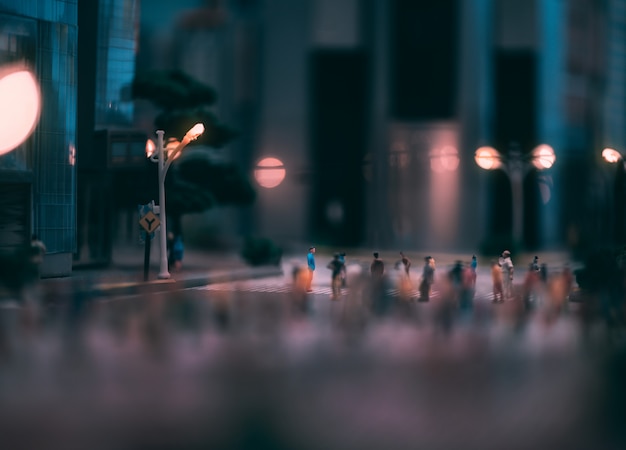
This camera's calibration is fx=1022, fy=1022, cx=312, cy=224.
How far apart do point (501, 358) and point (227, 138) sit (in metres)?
28.0

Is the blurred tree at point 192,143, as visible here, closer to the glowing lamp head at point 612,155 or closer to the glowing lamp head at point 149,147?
the glowing lamp head at point 149,147

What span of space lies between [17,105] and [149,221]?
6029mm

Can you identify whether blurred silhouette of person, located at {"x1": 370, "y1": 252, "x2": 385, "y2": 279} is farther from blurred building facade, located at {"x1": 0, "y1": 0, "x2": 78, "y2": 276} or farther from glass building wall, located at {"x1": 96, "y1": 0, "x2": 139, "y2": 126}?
glass building wall, located at {"x1": 96, "y1": 0, "x2": 139, "y2": 126}

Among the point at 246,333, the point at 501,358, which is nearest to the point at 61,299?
the point at 246,333

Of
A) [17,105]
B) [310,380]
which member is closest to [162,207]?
[17,105]

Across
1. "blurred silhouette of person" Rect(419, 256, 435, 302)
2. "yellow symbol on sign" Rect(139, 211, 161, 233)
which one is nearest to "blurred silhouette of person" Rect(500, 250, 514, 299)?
"blurred silhouette of person" Rect(419, 256, 435, 302)

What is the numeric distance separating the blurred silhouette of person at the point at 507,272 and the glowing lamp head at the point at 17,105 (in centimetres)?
1709

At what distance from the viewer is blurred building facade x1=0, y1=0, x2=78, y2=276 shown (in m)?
35.1

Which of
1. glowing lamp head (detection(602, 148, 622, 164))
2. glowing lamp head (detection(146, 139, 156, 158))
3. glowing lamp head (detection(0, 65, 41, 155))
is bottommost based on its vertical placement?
glowing lamp head (detection(602, 148, 622, 164))

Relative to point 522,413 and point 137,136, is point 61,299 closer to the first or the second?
point 522,413

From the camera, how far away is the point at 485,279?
42.1 meters

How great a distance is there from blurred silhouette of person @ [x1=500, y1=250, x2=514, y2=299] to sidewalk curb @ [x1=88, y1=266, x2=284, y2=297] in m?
11.4

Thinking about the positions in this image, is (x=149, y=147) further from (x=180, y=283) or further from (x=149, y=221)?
(x=180, y=283)

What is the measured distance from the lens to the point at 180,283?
35.6 metres
